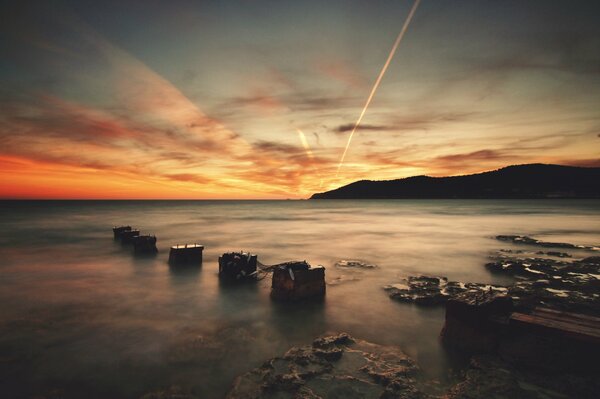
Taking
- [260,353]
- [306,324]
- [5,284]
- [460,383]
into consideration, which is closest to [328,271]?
[306,324]

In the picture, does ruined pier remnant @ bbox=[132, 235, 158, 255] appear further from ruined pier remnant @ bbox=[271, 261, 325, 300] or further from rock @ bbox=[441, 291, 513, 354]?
rock @ bbox=[441, 291, 513, 354]

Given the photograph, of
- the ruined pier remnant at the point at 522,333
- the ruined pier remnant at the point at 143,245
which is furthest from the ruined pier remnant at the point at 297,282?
the ruined pier remnant at the point at 143,245

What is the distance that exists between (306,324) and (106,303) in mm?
6041

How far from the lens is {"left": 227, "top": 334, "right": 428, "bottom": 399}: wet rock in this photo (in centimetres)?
463

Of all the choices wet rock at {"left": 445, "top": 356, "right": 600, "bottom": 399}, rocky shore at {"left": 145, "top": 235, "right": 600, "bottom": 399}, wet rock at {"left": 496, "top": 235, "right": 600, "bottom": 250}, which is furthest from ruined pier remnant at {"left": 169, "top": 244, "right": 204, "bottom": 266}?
wet rock at {"left": 496, "top": 235, "right": 600, "bottom": 250}

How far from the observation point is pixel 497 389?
4504 millimetres

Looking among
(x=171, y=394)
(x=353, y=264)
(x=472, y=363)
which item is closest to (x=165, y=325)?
(x=171, y=394)

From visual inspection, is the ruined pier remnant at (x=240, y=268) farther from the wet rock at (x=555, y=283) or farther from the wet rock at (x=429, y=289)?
the wet rock at (x=555, y=283)

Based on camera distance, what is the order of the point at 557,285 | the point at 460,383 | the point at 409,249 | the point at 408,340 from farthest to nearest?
the point at 409,249 → the point at 557,285 → the point at 408,340 → the point at 460,383

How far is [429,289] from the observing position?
9.99 metres

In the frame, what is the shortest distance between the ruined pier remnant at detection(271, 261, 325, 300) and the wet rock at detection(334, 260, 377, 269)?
533 cm

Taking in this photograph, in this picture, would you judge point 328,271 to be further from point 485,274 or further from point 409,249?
point 409,249

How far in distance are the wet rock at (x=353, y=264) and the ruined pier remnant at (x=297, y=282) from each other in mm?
5330

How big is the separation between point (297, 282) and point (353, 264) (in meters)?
6.74
